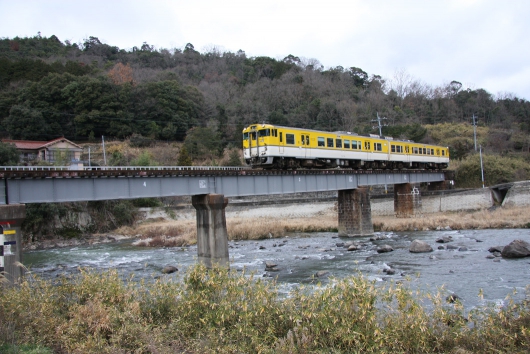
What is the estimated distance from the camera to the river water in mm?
17688

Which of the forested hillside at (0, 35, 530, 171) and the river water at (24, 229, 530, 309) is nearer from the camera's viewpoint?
the river water at (24, 229, 530, 309)

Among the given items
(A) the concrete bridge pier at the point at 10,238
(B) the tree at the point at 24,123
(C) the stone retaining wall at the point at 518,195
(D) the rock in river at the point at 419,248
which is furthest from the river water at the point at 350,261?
(B) the tree at the point at 24,123

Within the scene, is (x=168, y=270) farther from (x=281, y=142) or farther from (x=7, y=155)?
(x=7, y=155)

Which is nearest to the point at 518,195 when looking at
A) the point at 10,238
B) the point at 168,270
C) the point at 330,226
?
the point at 330,226

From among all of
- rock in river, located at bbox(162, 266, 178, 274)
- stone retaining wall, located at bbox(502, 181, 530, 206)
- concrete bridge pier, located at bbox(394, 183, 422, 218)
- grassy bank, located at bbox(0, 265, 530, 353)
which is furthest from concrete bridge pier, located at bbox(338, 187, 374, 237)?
grassy bank, located at bbox(0, 265, 530, 353)

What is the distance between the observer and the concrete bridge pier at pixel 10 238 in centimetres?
1680

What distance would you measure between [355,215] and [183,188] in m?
19.4

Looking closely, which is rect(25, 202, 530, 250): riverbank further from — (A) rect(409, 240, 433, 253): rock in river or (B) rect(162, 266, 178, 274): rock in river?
(B) rect(162, 266, 178, 274): rock in river

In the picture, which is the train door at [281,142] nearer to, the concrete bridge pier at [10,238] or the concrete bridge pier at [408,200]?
the concrete bridge pier at [10,238]

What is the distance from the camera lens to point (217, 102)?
293 ft

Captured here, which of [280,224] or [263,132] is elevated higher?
[263,132]

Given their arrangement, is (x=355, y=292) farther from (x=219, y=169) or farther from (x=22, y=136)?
(x=22, y=136)

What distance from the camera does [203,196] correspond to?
84.2 feet

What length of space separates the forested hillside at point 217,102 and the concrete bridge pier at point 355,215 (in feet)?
115
